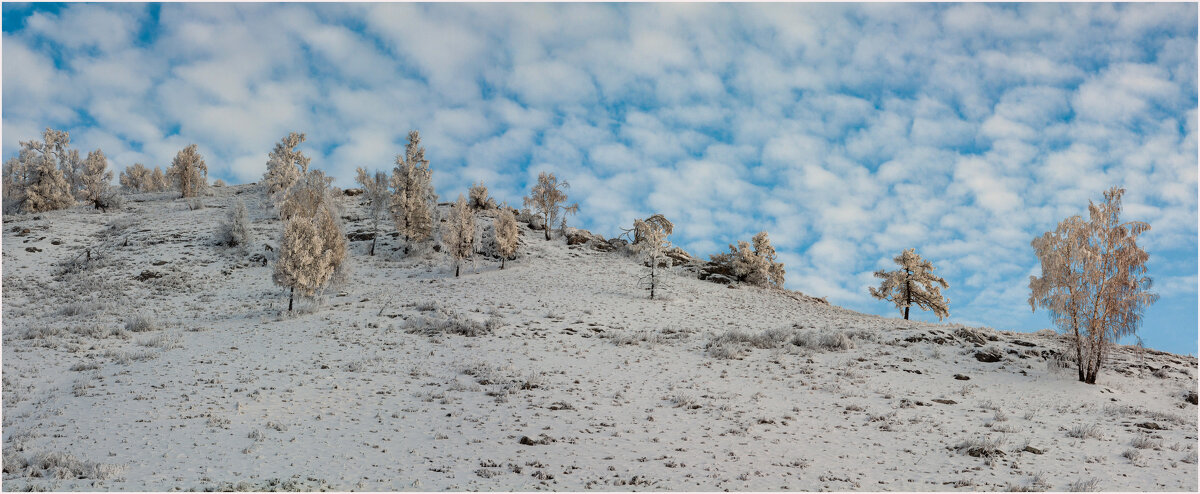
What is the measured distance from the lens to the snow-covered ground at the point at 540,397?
14.0m

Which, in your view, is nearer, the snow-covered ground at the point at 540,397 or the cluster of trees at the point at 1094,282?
the snow-covered ground at the point at 540,397

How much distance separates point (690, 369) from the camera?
24516 mm

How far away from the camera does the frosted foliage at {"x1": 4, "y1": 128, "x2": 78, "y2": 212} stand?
197ft

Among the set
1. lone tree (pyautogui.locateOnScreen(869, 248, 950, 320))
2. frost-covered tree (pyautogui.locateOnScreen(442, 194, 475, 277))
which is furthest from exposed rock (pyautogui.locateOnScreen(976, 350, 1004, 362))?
frost-covered tree (pyautogui.locateOnScreen(442, 194, 475, 277))

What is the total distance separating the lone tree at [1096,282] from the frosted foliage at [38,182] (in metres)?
83.6

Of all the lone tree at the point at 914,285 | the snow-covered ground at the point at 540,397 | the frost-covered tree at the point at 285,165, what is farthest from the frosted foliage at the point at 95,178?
the lone tree at the point at 914,285

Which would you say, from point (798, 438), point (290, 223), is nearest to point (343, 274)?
point (290, 223)

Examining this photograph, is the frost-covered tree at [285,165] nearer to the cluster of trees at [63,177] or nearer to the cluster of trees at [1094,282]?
the cluster of trees at [63,177]

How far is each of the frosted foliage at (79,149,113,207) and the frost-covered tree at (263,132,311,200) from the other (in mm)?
15916

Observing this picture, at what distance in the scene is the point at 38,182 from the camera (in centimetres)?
6138

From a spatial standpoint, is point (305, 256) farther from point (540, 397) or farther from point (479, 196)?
point (479, 196)

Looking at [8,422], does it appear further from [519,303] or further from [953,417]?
[953,417]

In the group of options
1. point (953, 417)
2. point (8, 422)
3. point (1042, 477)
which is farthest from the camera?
point (953, 417)

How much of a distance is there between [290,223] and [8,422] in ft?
57.3
